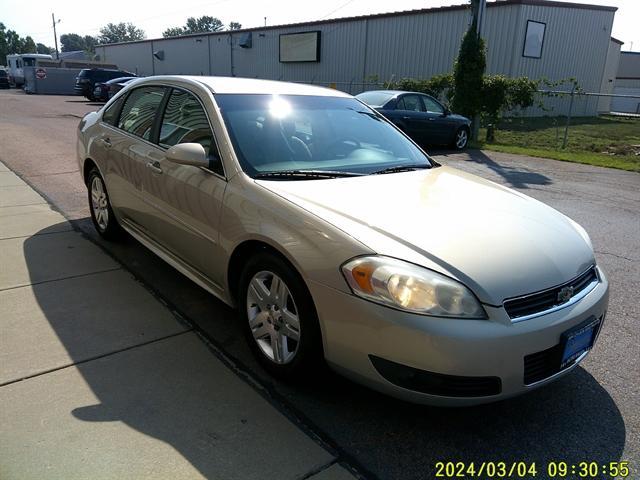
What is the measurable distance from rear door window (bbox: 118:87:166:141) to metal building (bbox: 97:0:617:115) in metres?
19.5

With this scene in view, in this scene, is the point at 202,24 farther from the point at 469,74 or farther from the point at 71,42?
the point at 469,74

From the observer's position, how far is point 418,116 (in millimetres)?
12164

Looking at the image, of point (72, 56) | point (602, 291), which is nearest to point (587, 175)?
point (602, 291)

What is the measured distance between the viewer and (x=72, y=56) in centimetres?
7300

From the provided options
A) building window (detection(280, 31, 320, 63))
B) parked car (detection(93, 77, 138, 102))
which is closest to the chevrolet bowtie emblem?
parked car (detection(93, 77, 138, 102))

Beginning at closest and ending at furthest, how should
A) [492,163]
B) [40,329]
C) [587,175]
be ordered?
[40,329] → [587,175] → [492,163]

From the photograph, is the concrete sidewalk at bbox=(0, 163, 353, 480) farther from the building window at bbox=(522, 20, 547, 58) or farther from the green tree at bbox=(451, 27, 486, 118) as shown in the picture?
the building window at bbox=(522, 20, 547, 58)

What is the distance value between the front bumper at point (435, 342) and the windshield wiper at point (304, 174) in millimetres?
856

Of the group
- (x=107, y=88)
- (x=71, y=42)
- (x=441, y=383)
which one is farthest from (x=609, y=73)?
(x=71, y=42)

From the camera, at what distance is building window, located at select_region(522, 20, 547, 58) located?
2288 cm

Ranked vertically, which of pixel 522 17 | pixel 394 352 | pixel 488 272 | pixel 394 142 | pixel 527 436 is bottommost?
pixel 527 436

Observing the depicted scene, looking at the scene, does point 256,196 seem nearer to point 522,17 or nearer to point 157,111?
point 157,111

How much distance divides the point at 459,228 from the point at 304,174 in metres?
1.00

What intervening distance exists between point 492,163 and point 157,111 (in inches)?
356
